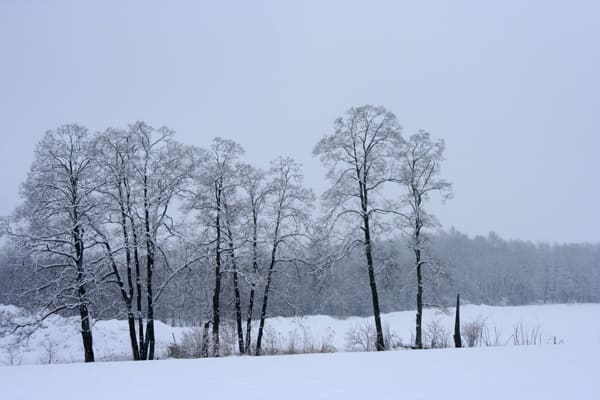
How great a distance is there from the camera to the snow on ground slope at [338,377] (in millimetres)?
4426

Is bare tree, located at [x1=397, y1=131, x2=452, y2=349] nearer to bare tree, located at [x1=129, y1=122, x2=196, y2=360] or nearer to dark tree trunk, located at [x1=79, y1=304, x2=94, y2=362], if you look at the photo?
bare tree, located at [x1=129, y1=122, x2=196, y2=360]

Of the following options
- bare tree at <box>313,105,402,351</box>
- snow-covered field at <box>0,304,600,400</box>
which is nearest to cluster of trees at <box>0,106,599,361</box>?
bare tree at <box>313,105,402,351</box>

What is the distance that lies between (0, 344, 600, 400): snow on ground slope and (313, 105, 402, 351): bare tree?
8899 millimetres

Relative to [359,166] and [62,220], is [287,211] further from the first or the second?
[62,220]

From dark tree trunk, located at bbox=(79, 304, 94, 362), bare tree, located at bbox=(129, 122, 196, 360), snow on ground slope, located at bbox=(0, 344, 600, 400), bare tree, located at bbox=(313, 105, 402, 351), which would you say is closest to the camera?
snow on ground slope, located at bbox=(0, 344, 600, 400)

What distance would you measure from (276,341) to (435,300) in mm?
9278

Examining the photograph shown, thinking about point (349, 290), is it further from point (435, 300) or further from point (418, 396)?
point (418, 396)

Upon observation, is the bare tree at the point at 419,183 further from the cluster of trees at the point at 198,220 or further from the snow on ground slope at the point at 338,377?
the snow on ground slope at the point at 338,377

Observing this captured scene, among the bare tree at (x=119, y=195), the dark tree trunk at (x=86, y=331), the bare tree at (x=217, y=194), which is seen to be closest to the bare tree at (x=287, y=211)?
the bare tree at (x=217, y=194)

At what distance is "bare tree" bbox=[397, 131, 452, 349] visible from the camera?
1644cm

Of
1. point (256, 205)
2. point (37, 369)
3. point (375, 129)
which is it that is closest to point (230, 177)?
point (256, 205)

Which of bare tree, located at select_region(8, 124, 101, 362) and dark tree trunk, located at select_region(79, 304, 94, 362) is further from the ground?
bare tree, located at select_region(8, 124, 101, 362)

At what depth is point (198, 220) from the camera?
1742cm

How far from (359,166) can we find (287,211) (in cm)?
480
